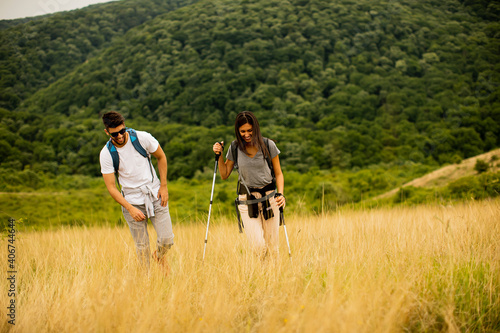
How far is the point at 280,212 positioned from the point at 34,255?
3.25m

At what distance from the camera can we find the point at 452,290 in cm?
254

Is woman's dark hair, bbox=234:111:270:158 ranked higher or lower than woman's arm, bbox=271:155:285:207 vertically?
higher

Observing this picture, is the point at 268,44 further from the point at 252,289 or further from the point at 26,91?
the point at 252,289

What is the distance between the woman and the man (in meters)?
0.74

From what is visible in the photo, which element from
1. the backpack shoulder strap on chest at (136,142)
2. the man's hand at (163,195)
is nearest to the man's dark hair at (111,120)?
the backpack shoulder strap on chest at (136,142)

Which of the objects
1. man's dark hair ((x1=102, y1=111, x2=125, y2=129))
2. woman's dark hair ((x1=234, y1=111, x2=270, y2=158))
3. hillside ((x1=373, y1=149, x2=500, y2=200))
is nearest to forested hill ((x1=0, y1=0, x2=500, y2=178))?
hillside ((x1=373, y1=149, x2=500, y2=200))

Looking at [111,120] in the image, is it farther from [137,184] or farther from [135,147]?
[137,184]

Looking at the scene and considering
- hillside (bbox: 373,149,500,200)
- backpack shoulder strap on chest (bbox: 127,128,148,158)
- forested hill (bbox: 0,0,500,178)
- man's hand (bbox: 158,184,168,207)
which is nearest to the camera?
backpack shoulder strap on chest (bbox: 127,128,148,158)

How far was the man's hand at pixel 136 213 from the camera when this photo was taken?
11.1ft

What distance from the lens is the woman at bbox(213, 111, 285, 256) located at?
11.6 ft

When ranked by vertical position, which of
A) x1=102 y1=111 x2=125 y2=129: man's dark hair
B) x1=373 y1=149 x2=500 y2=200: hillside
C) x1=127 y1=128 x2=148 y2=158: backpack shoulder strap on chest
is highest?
x1=102 y1=111 x2=125 y2=129: man's dark hair

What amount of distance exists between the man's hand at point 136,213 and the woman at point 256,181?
96 cm

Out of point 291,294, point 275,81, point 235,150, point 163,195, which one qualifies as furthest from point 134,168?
point 275,81

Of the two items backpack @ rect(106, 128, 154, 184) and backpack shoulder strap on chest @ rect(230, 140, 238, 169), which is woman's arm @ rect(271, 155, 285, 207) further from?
backpack @ rect(106, 128, 154, 184)
